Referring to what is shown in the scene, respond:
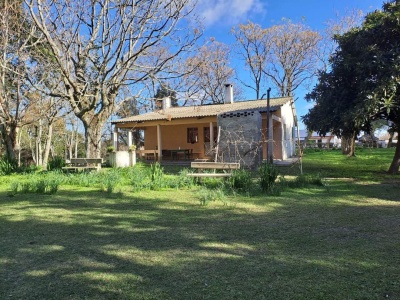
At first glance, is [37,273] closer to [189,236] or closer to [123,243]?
[123,243]

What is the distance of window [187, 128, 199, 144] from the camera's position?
72.8ft

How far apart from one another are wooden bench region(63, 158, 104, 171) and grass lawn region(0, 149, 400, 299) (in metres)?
5.32

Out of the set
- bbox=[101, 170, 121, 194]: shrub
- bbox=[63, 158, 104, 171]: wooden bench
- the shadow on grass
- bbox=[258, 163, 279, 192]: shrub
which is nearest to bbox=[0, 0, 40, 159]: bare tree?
bbox=[63, 158, 104, 171]: wooden bench

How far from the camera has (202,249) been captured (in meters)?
3.92

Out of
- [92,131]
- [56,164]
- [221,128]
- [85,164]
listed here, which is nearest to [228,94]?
[221,128]

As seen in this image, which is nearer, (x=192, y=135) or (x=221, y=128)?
(x=221, y=128)

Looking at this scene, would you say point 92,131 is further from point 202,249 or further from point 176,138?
point 202,249

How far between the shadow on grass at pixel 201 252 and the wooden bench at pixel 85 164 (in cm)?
600

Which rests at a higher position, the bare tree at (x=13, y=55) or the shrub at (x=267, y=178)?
the bare tree at (x=13, y=55)

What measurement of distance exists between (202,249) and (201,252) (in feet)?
0.37

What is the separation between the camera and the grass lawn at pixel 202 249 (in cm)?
283

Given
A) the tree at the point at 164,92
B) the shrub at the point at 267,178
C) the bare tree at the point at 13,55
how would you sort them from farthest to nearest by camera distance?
the tree at the point at 164,92, the bare tree at the point at 13,55, the shrub at the point at 267,178

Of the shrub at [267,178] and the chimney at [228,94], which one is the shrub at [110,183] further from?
the chimney at [228,94]

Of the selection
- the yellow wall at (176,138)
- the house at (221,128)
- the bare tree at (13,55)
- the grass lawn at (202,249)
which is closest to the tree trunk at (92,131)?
the bare tree at (13,55)
